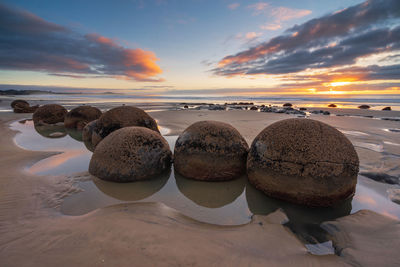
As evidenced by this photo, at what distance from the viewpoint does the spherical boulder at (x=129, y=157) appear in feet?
11.9

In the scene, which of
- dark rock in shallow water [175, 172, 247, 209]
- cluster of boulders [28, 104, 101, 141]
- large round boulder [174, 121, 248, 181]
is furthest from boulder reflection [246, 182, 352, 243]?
cluster of boulders [28, 104, 101, 141]

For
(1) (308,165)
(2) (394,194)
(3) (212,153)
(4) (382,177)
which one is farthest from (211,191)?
A: (4) (382,177)

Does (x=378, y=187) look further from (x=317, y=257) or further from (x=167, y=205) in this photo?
(x=167, y=205)

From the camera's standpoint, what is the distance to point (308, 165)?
2877mm

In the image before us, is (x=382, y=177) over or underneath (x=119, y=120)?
underneath

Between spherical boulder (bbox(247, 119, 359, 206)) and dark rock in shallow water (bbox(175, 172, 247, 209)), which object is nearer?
spherical boulder (bbox(247, 119, 359, 206))

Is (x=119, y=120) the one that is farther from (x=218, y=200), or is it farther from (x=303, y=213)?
(x=303, y=213)

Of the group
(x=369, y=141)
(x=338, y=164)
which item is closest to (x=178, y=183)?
(x=338, y=164)

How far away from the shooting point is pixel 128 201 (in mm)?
3096

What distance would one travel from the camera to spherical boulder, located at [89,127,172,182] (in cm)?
363

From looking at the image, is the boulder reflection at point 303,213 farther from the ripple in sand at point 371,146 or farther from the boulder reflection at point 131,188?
the ripple in sand at point 371,146

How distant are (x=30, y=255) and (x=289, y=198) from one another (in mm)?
3275

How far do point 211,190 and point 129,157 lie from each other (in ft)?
5.51

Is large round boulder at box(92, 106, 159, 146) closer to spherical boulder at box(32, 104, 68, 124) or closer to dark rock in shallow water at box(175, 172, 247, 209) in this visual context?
dark rock in shallow water at box(175, 172, 247, 209)
